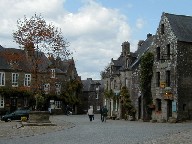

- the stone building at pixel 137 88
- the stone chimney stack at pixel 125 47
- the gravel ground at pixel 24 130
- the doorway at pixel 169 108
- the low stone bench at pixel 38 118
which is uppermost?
the stone chimney stack at pixel 125 47

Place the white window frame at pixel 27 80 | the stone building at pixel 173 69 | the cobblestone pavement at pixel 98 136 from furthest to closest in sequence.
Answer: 1. the white window frame at pixel 27 80
2. the stone building at pixel 173 69
3. the cobblestone pavement at pixel 98 136

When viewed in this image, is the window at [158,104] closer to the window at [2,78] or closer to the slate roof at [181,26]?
the slate roof at [181,26]

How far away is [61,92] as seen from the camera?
248 feet

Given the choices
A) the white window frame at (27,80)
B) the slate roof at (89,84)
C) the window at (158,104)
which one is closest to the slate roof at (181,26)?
the window at (158,104)

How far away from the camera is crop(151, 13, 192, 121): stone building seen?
41719 millimetres

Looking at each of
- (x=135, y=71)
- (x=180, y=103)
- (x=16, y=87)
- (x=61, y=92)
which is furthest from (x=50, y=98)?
(x=180, y=103)

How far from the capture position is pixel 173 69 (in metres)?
42.2

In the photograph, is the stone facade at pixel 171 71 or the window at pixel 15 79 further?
the window at pixel 15 79

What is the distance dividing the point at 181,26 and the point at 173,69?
5322mm

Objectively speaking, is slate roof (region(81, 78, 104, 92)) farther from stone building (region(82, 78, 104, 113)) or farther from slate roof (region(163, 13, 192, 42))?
slate roof (region(163, 13, 192, 42))

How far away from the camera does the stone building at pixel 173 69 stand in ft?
137

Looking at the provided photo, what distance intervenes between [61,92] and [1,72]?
45.3 ft

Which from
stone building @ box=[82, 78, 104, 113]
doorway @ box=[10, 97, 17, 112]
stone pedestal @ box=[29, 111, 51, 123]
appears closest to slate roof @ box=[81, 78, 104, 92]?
stone building @ box=[82, 78, 104, 113]

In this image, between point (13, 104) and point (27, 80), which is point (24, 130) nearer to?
point (13, 104)
